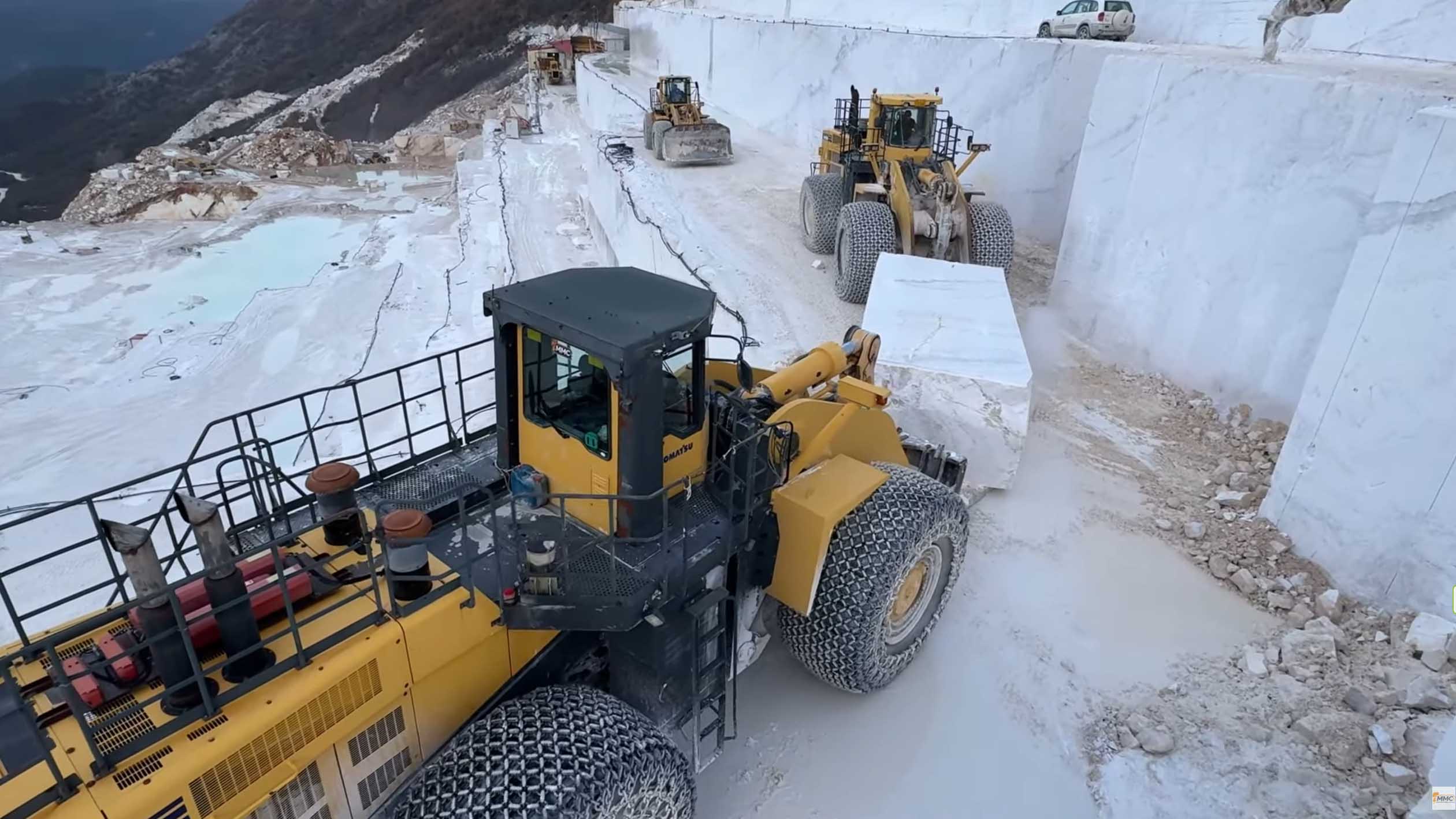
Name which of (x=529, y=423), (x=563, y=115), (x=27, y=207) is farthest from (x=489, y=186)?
(x=27, y=207)

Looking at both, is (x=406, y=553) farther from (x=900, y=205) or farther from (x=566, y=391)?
(x=900, y=205)

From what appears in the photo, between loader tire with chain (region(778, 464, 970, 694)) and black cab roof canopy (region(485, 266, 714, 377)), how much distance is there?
1.52 m

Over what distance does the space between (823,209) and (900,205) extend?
1712mm

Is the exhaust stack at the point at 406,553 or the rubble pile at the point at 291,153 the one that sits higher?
the exhaust stack at the point at 406,553

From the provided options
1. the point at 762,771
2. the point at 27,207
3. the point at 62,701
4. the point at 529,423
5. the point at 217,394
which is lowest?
the point at 27,207

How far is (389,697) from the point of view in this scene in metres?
3.06

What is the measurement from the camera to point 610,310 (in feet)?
11.3

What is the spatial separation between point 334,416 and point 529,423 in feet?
25.0

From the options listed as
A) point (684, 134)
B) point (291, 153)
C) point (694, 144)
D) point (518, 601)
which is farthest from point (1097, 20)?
point (291, 153)

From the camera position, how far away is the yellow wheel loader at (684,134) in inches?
697

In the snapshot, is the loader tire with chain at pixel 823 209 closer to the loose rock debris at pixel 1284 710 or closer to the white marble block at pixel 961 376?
the white marble block at pixel 961 376

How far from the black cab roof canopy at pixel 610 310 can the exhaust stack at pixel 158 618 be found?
1.58 meters

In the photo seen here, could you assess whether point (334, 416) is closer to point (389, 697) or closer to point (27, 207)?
point (389, 697)

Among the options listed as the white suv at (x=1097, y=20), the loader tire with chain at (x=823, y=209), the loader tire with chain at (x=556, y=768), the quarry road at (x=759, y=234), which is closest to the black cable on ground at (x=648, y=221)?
the quarry road at (x=759, y=234)
